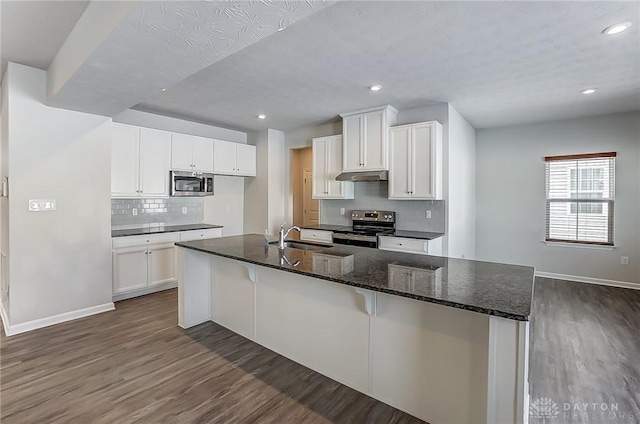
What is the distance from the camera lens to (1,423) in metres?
1.85

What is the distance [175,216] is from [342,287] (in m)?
3.85

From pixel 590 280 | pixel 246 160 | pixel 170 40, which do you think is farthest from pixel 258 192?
pixel 590 280

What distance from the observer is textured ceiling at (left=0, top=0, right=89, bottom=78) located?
217 centimetres

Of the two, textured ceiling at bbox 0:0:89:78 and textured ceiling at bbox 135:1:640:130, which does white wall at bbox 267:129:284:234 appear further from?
textured ceiling at bbox 0:0:89:78

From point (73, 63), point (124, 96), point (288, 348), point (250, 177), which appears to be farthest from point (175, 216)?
point (288, 348)

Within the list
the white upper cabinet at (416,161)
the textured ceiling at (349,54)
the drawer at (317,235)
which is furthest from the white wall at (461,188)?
the drawer at (317,235)

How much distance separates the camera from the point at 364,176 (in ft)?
14.6

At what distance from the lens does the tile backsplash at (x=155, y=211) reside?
447 centimetres

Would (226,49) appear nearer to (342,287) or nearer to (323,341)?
(342,287)

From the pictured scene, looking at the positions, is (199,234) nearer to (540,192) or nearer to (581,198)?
(540,192)

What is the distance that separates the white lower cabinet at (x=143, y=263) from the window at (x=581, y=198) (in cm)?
573

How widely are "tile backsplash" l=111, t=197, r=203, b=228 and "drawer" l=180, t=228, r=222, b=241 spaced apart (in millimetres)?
560

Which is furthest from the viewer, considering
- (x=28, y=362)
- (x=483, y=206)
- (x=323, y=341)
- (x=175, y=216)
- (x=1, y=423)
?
(x=483, y=206)

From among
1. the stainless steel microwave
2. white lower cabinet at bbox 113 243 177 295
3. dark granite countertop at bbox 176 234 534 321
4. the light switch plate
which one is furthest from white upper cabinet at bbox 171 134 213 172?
dark granite countertop at bbox 176 234 534 321
